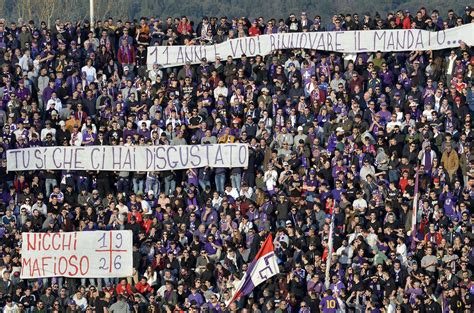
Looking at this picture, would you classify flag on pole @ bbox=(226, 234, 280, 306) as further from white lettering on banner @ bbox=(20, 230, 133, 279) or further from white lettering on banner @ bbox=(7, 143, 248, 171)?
white lettering on banner @ bbox=(7, 143, 248, 171)

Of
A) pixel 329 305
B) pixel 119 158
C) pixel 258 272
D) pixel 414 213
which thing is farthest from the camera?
pixel 119 158

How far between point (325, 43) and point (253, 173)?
494cm

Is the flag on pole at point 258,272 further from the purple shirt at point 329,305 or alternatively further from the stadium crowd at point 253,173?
the purple shirt at point 329,305

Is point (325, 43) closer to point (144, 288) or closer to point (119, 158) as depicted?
point (119, 158)

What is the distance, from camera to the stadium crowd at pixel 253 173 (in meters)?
34.9

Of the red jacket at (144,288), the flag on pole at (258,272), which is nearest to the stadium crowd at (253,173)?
the red jacket at (144,288)

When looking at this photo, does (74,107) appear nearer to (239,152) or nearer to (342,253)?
(239,152)

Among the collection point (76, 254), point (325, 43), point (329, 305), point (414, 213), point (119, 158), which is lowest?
point (329, 305)

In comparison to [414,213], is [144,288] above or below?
below

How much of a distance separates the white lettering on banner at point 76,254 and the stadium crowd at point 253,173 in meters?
0.20

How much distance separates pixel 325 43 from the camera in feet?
139

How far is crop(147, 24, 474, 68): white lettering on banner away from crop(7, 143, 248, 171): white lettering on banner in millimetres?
3703

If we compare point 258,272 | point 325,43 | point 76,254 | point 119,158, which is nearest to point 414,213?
point 258,272

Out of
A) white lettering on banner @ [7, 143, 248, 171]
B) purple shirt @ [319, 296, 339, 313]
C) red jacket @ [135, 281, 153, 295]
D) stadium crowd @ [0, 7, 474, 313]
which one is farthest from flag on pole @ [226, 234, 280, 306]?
white lettering on banner @ [7, 143, 248, 171]
